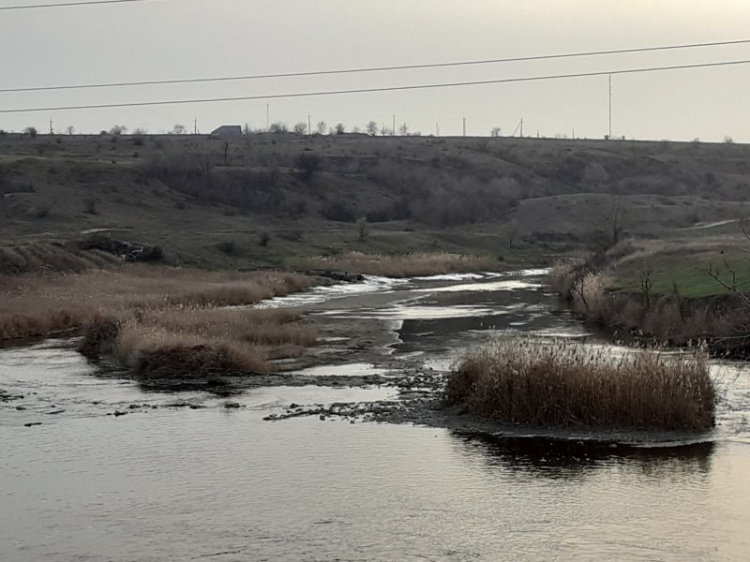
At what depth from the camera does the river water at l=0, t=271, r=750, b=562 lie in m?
14.9

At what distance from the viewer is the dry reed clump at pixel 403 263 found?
256 feet

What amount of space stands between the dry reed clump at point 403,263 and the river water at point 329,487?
5072 centimetres

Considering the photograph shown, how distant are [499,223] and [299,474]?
106 meters

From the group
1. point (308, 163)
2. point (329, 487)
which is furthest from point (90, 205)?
point (329, 487)

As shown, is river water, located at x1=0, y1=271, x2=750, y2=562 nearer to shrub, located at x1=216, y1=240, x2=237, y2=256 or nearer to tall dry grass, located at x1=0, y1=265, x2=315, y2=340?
tall dry grass, located at x1=0, y1=265, x2=315, y2=340

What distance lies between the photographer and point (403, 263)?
82.4m

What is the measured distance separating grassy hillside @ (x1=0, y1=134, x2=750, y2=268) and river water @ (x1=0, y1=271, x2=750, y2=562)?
44.3 metres

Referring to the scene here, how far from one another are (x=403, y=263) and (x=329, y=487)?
6473 cm

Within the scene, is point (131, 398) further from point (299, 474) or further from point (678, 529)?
point (678, 529)

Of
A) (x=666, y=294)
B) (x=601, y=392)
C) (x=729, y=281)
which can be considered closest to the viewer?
(x=601, y=392)

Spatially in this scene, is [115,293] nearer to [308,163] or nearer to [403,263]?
[403,263]

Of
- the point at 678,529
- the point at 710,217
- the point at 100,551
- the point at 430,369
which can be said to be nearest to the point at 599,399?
the point at 678,529

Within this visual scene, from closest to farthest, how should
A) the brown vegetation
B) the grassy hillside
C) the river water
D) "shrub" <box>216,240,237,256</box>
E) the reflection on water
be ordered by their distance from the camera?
the river water → the reflection on water → the brown vegetation → "shrub" <box>216,240,237,256</box> → the grassy hillside

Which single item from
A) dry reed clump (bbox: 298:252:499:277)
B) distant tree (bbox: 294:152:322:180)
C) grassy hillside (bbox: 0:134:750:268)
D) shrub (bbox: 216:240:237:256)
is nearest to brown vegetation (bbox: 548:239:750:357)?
dry reed clump (bbox: 298:252:499:277)
